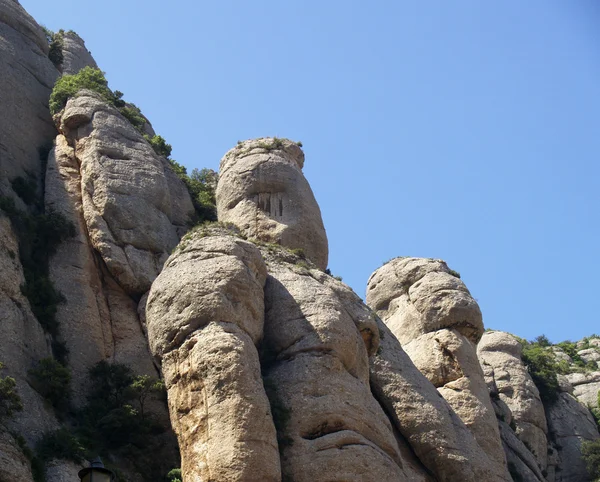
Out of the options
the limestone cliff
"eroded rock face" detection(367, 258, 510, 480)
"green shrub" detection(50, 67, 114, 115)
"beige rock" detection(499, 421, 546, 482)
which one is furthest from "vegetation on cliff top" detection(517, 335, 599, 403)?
"green shrub" detection(50, 67, 114, 115)

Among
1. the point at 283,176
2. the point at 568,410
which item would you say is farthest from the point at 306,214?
the point at 568,410

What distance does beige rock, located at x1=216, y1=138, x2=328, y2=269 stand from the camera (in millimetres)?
44000

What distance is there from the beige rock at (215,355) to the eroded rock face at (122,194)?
593 centimetres

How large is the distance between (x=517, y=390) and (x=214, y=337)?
2412 centimetres

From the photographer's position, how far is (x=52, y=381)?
3553 centimetres

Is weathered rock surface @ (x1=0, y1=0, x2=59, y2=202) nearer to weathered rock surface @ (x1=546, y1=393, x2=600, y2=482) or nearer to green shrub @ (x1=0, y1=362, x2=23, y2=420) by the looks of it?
green shrub @ (x1=0, y1=362, x2=23, y2=420)

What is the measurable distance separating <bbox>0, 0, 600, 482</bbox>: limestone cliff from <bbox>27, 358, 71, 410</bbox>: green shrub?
0.07 m

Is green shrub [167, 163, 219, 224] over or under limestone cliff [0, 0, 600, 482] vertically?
over

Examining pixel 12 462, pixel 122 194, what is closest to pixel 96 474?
pixel 12 462

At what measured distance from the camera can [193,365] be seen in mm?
31844

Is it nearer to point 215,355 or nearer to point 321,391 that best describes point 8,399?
point 215,355

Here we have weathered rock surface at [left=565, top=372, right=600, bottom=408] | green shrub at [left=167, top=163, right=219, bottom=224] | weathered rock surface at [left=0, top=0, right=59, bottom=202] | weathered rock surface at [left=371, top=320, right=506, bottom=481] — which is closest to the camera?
weathered rock surface at [left=371, top=320, right=506, bottom=481]

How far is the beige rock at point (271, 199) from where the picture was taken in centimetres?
4400

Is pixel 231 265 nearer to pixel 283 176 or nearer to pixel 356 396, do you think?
pixel 356 396
